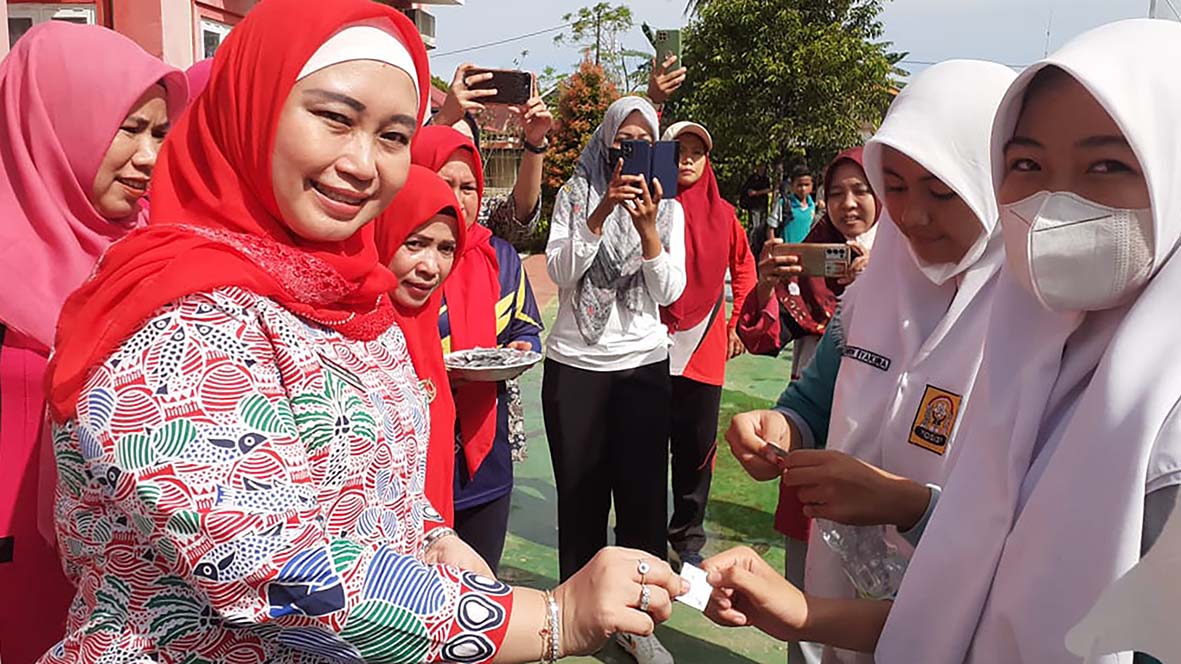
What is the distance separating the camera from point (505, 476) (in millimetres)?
3107

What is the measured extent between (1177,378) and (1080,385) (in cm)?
22

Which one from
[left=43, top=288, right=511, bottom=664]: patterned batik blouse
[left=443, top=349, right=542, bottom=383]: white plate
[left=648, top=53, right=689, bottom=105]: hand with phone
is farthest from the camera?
[left=648, top=53, right=689, bottom=105]: hand with phone

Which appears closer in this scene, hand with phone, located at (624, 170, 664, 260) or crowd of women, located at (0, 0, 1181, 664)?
crowd of women, located at (0, 0, 1181, 664)

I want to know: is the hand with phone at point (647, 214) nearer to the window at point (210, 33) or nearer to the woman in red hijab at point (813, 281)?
the woman in red hijab at point (813, 281)

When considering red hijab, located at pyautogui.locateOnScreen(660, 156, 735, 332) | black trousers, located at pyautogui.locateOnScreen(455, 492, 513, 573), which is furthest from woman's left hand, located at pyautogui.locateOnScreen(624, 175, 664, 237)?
black trousers, located at pyautogui.locateOnScreen(455, 492, 513, 573)

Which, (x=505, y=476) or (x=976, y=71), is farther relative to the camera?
(x=505, y=476)

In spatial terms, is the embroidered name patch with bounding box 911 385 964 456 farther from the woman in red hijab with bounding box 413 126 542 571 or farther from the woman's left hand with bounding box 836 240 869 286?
the woman in red hijab with bounding box 413 126 542 571

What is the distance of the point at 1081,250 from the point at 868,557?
1.02 metres

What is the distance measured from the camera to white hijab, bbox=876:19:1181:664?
1242 millimetres

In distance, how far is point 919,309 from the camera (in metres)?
2.04

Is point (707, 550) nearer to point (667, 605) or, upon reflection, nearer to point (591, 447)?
point (591, 447)

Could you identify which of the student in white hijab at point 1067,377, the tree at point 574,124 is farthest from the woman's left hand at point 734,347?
the tree at point 574,124

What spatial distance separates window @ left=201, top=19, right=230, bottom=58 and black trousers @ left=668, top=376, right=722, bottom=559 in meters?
7.35

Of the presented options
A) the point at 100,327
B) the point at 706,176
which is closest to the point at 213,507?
the point at 100,327
